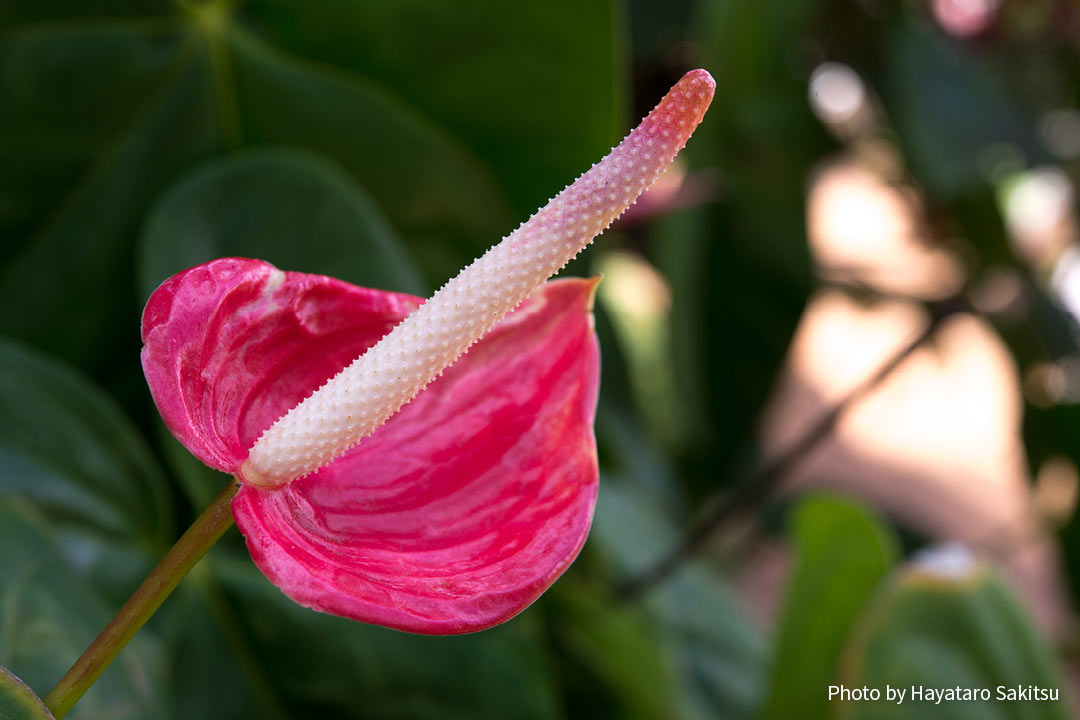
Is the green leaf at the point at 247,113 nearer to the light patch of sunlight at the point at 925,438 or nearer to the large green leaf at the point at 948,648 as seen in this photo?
the large green leaf at the point at 948,648

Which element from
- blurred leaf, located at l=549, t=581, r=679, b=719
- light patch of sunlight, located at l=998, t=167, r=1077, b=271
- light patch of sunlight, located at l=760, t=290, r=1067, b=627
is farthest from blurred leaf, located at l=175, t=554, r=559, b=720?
light patch of sunlight, located at l=760, t=290, r=1067, b=627

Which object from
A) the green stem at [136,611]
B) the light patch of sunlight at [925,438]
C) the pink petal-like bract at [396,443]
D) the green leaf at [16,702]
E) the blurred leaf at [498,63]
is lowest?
the green leaf at [16,702]

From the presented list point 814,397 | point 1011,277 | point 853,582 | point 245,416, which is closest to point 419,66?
point 245,416

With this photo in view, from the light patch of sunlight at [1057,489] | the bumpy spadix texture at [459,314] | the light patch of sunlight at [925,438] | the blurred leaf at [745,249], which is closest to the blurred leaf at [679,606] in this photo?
the blurred leaf at [745,249]

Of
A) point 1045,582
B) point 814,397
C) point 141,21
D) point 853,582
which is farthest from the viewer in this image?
point 814,397

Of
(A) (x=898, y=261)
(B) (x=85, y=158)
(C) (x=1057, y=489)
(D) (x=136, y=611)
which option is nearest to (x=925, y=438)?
(A) (x=898, y=261)

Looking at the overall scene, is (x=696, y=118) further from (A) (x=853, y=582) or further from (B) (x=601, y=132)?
(A) (x=853, y=582)

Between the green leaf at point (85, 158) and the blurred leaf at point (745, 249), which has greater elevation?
the blurred leaf at point (745, 249)
